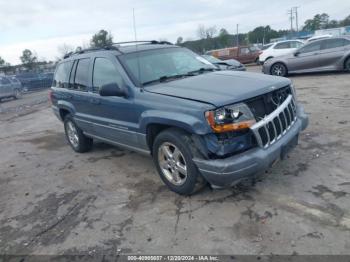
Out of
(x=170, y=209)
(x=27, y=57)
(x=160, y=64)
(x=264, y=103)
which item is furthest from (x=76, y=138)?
(x=27, y=57)

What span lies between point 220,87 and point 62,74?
382 centimetres

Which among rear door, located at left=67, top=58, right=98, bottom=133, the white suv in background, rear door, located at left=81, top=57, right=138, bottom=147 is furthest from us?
the white suv in background

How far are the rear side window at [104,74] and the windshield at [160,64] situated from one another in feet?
0.66

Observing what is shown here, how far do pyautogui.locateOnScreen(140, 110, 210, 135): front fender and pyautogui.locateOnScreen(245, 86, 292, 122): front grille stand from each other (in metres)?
0.58

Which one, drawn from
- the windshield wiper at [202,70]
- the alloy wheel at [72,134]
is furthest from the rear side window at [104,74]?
the alloy wheel at [72,134]

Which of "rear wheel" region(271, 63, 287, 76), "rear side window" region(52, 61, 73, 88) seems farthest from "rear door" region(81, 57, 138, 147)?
"rear wheel" region(271, 63, 287, 76)

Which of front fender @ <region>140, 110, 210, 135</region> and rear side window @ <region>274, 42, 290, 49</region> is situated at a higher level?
rear side window @ <region>274, 42, 290, 49</region>

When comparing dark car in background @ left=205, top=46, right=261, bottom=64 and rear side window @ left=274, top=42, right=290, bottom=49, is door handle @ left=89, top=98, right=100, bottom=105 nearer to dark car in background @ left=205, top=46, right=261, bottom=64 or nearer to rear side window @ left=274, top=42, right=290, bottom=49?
rear side window @ left=274, top=42, right=290, bottom=49

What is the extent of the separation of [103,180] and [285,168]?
103 inches

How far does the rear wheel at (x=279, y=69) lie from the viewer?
14.2m

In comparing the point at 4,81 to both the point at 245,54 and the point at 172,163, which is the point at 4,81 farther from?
the point at 172,163

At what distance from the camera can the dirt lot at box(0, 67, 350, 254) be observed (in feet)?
10.8

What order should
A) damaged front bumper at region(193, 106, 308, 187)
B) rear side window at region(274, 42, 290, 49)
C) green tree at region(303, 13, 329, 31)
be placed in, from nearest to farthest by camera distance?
damaged front bumper at region(193, 106, 308, 187) < rear side window at region(274, 42, 290, 49) < green tree at region(303, 13, 329, 31)

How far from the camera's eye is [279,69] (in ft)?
47.0
